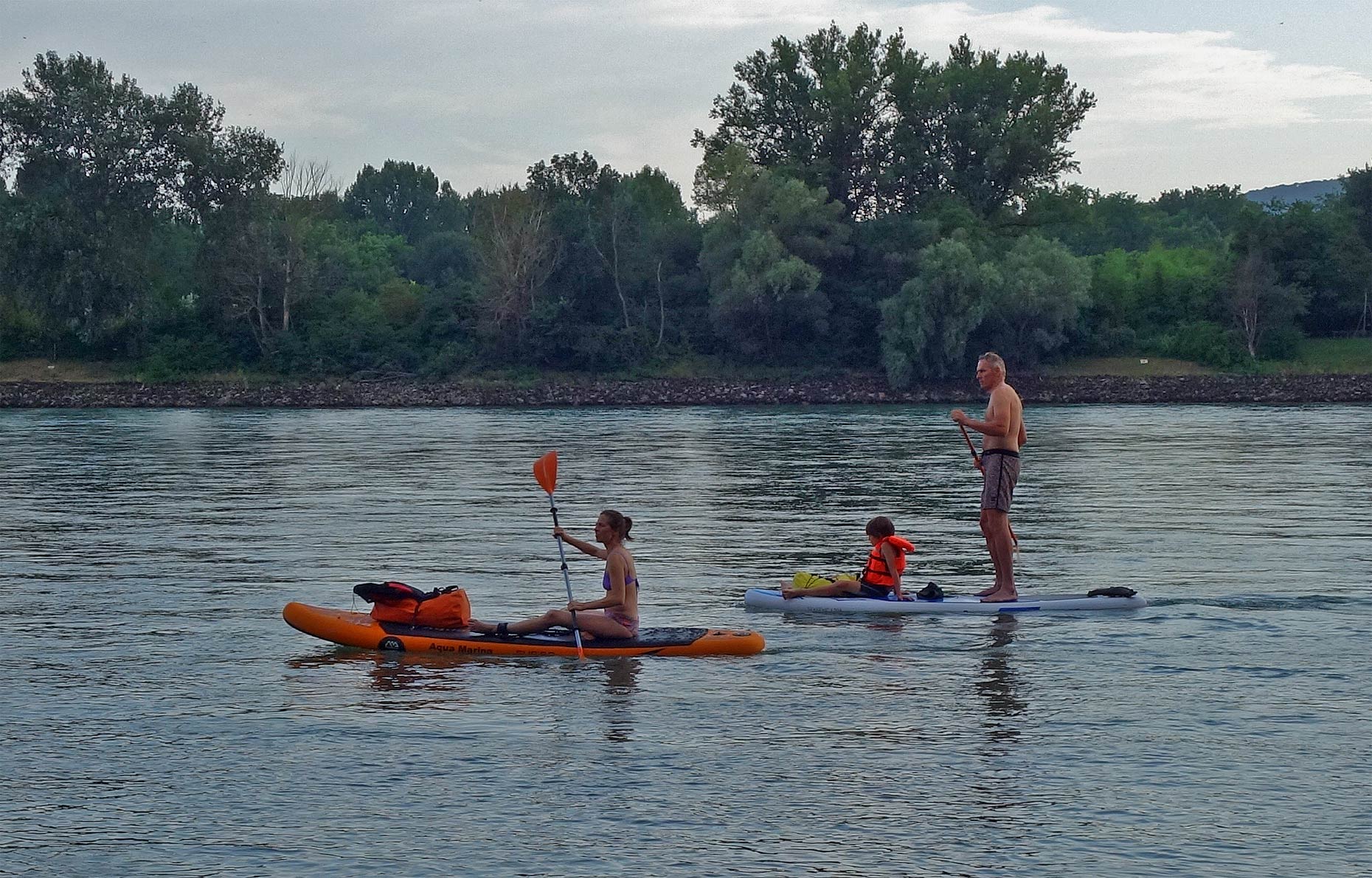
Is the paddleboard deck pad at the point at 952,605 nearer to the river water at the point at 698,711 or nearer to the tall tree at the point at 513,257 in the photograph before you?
the river water at the point at 698,711

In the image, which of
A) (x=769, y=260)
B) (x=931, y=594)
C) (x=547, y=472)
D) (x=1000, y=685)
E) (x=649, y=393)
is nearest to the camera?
(x=1000, y=685)

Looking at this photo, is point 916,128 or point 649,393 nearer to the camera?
point 649,393

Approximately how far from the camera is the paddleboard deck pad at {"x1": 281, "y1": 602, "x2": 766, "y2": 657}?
12.5 m

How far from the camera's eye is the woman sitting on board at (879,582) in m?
14.6

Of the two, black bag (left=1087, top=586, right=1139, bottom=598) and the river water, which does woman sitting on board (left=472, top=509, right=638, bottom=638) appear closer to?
the river water

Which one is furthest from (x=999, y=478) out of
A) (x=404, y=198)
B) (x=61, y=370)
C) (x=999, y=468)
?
(x=404, y=198)

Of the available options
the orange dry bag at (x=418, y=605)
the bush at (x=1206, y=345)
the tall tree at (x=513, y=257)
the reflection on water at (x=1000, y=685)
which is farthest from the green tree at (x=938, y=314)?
the orange dry bag at (x=418, y=605)

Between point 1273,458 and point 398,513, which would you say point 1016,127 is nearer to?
point 1273,458

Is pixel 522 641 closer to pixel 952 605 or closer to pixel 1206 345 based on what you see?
pixel 952 605

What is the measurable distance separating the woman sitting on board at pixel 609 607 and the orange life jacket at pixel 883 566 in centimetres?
295

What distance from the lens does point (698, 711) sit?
10727 millimetres

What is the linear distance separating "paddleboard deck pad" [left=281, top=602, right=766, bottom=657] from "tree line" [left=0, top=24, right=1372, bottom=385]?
64926mm

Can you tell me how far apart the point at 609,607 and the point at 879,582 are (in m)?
3.22

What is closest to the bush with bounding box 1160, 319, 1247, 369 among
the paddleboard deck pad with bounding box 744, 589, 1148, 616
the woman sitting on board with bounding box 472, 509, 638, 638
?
the paddleboard deck pad with bounding box 744, 589, 1148, 616
